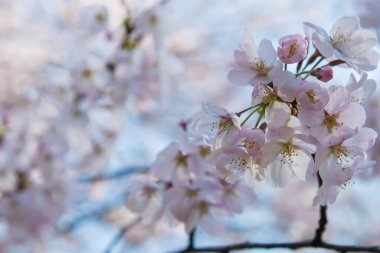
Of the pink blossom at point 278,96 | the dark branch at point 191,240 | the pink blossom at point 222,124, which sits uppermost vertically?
the pink blossom at point 278,96

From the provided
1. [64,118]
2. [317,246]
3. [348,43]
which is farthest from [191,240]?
[64,118]

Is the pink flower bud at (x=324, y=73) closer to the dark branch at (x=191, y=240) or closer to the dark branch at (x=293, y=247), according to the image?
the dark branch at (x=293, y=247)

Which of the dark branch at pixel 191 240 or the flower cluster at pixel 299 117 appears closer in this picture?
the flower cluster at pixel 299 117

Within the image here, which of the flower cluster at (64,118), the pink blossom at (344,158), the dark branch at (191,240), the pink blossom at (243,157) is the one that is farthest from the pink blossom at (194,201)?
the flower cluster at (64,118)

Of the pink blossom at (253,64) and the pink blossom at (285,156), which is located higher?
the pink blossom at (253,64)

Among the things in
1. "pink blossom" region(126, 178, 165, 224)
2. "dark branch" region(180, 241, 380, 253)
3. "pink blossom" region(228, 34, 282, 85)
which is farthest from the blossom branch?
"pink blossom" region(228, 34, 282, 85)

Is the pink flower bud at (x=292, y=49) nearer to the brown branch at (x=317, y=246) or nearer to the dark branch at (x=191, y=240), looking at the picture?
the brown branch at (x=317, y=246)

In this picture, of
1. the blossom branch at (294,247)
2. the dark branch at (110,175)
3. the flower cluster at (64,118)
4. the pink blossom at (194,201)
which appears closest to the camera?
the blossom branch at (294,247)

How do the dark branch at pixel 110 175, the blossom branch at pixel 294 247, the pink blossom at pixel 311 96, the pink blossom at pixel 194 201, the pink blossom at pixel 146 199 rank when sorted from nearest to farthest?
the pink blossom at pixel 311 96 < the blossom branch at pixel 294 247 < the pink blossom at pixel 194 201 < the pink blossom at pixel 146 199 < the dark branch at pixel 110 175

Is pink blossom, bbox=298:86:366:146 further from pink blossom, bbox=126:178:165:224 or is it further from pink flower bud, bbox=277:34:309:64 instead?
pink blossom, bbox=126:178:165:224
